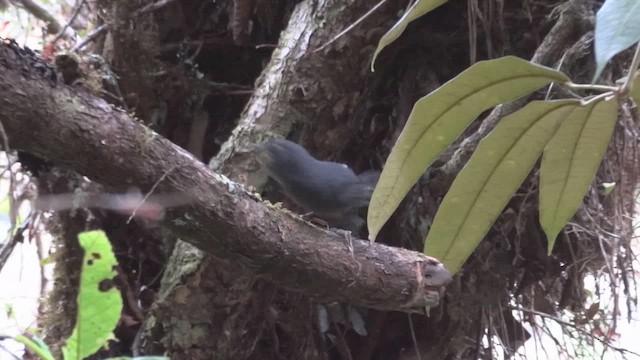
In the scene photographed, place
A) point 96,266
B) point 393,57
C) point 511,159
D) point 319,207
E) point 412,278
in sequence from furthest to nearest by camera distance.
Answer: point 393,57
point 319,207
point 412,278
point 511,159
point 96,266

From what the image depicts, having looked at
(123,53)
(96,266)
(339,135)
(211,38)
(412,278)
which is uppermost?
(211,38)

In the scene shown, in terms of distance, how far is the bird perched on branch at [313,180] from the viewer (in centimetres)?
119

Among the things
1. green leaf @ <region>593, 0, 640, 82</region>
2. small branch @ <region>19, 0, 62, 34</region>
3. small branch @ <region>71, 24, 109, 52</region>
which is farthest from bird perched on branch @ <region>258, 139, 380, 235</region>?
small branch @ <region>19, 0, 62, 34</region>

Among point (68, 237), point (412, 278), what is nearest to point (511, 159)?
point (412, 278)

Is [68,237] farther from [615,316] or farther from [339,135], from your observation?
[615,316]

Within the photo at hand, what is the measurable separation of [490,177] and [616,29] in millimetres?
308

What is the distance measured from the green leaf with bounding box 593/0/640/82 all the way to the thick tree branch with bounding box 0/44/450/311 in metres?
0.54

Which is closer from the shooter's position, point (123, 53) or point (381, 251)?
point (381, 251)

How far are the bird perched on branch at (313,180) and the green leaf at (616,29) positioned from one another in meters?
0.70

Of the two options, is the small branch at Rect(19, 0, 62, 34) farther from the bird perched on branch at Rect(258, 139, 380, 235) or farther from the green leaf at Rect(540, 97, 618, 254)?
the green leaf at Rect(540, 97, 618, 254)

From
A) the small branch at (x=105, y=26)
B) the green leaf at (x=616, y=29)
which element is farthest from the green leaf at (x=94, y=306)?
the small branch at (x=105, y=26)

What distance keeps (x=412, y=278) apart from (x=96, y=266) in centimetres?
65

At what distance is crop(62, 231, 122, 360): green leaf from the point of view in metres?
0.51

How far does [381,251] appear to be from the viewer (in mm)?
1115
